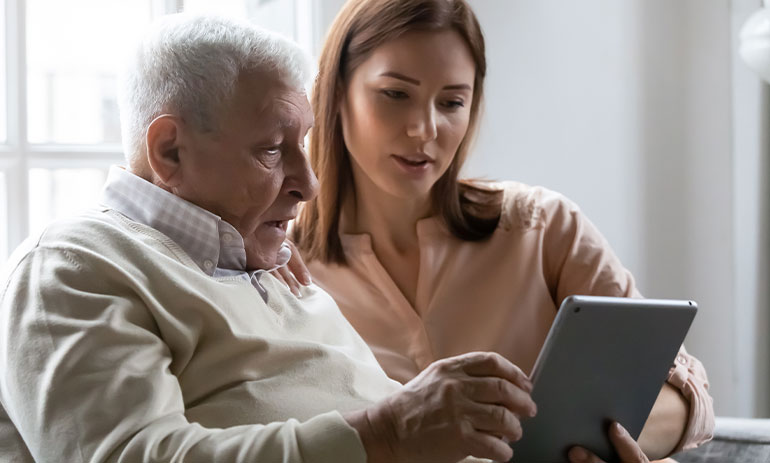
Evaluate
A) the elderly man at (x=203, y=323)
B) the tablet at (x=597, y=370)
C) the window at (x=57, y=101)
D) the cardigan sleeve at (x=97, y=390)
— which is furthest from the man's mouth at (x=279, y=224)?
the window at (x=57, y=101)

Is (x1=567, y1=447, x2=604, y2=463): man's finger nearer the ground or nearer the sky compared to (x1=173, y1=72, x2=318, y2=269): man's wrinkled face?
nearer the ground

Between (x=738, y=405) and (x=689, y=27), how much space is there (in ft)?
4.68

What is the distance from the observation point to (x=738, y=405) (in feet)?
12.3

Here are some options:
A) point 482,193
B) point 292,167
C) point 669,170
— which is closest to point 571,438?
point 292,167

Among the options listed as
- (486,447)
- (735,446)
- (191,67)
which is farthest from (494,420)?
(735,446)

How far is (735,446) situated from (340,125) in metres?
1.08

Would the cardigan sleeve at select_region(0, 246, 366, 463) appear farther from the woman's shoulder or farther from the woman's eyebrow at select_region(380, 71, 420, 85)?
the woman's shoulder

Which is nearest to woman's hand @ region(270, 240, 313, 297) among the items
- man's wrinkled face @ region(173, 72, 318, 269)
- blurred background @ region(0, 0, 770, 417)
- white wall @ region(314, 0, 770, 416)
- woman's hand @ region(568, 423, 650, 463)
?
man's wrinkled face @ region(173, 72, 318, 269)

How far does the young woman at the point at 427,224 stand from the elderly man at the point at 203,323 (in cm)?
60

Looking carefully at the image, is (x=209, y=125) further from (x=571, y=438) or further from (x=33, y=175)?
(x=33, y=175)

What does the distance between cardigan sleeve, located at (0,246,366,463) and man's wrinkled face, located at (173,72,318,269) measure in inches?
8.9

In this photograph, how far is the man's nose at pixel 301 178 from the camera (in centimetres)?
149

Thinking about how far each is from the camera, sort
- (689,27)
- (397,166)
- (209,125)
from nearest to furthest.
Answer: (209,125) → (397,166) → (689,27)

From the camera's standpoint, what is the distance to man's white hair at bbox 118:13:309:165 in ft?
4.55
